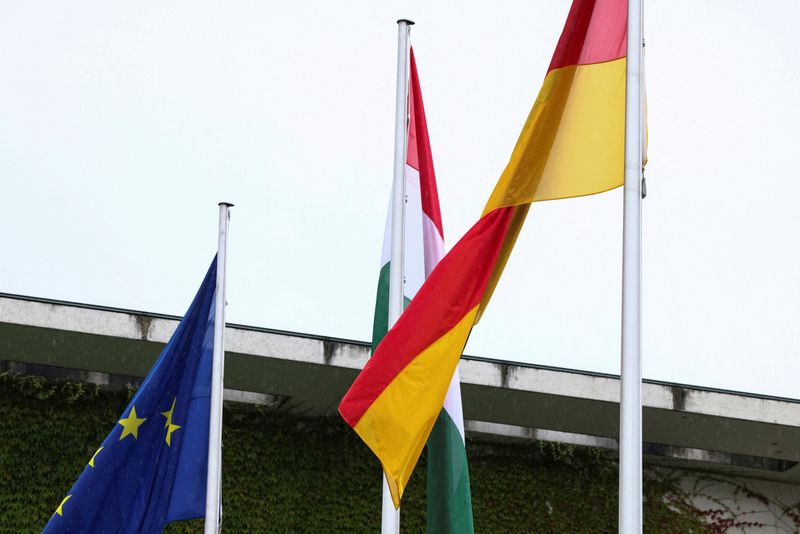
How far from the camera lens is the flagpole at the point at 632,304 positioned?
523 centimetres

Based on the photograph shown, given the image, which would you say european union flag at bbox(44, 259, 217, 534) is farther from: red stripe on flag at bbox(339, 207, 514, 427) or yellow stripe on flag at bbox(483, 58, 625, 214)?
yellow stripe on flag at bbox(483, 58, 625, 214)

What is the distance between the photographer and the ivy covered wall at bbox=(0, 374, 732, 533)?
12469 millimetres

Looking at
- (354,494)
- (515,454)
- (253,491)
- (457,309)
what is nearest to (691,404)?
(515,454)

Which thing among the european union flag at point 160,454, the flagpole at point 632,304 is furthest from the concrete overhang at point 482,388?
the flagpole at point 632,304

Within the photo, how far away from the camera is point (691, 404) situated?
12852mm

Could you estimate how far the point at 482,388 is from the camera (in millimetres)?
12633

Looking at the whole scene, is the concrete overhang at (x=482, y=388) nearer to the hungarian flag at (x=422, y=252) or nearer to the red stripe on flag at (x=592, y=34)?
the hungarian flag at (x=422, y=252)

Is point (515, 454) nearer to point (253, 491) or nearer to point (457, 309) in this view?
point (253, 491)

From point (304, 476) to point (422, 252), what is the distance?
5.45m

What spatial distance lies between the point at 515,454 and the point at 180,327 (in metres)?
5.54

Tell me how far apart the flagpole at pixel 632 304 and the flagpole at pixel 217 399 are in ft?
14.5

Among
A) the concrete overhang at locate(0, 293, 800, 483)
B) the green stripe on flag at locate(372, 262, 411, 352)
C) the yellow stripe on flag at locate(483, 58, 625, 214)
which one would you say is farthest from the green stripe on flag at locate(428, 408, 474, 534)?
the concrete overhang at locate(0, 293, 800, 483)

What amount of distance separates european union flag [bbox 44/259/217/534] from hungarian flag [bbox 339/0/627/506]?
11.7 feet

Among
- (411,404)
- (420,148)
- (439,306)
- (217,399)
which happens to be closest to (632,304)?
Answer: (439,306)
